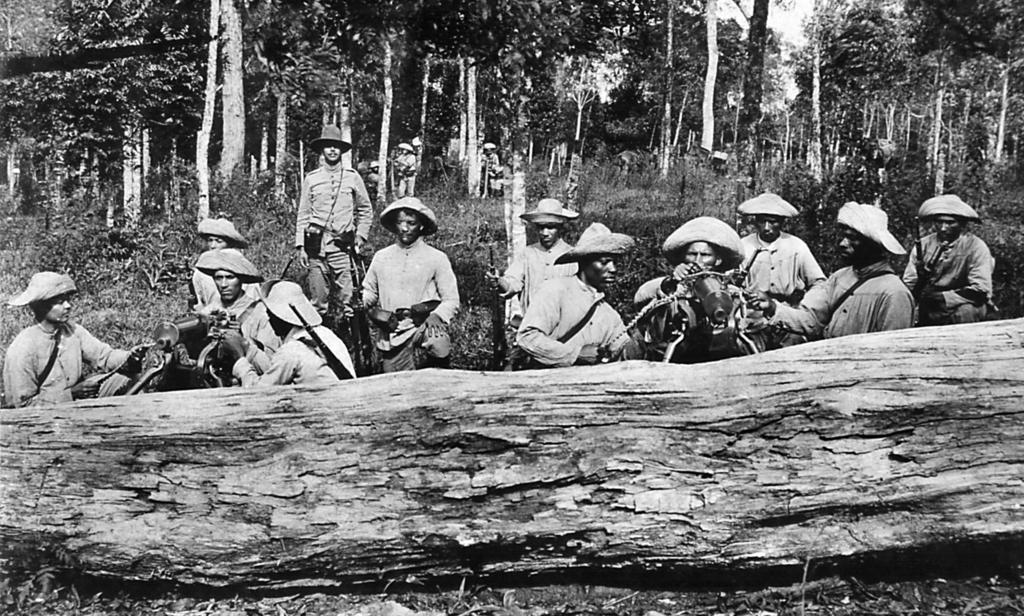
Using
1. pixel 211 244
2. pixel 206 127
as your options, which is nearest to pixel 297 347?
pixel 211 244

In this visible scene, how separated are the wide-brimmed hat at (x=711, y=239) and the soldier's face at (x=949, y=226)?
1.90 meters

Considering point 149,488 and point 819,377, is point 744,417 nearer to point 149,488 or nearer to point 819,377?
point 819,377

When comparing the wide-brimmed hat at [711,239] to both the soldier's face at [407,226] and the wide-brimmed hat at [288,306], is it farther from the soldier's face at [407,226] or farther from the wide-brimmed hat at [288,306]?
the wide-brimmed hat at [288,306]

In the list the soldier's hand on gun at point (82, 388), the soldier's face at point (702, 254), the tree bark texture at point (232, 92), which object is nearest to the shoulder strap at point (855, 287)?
the soldier's face at point (702, 254)

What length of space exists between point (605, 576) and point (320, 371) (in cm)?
171

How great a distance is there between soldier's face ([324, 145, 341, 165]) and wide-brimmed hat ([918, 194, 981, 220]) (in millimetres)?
4564

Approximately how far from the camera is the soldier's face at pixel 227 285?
15.9ft

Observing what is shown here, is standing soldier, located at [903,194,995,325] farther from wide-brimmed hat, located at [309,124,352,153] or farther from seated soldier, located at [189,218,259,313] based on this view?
seated soldier, located at [189,218,259,313]

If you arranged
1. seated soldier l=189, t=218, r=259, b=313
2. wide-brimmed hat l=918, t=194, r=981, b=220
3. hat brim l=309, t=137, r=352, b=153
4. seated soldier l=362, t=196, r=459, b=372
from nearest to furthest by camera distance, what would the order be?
seated soldier l=362, t=196, r=459, b=372, wide-brimmed hat l=918, t=194, r=981, b=220, seated soldier l=189, t=218, r=259, b=313, hat brim l=309, t=137, r=352, b=153

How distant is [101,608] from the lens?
11.2ft

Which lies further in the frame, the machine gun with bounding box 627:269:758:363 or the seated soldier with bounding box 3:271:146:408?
the seated soldier with bounding box 3:271:146:408

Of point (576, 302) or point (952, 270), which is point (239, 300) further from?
point (952, 270)

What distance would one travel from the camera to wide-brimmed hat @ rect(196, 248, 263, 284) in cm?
480

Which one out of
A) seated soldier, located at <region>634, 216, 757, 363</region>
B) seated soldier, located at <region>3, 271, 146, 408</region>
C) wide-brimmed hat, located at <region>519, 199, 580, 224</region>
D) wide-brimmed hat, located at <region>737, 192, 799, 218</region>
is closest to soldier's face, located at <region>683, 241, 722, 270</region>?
seated soldier, located at <region>634, 216, 757, 363</region>
